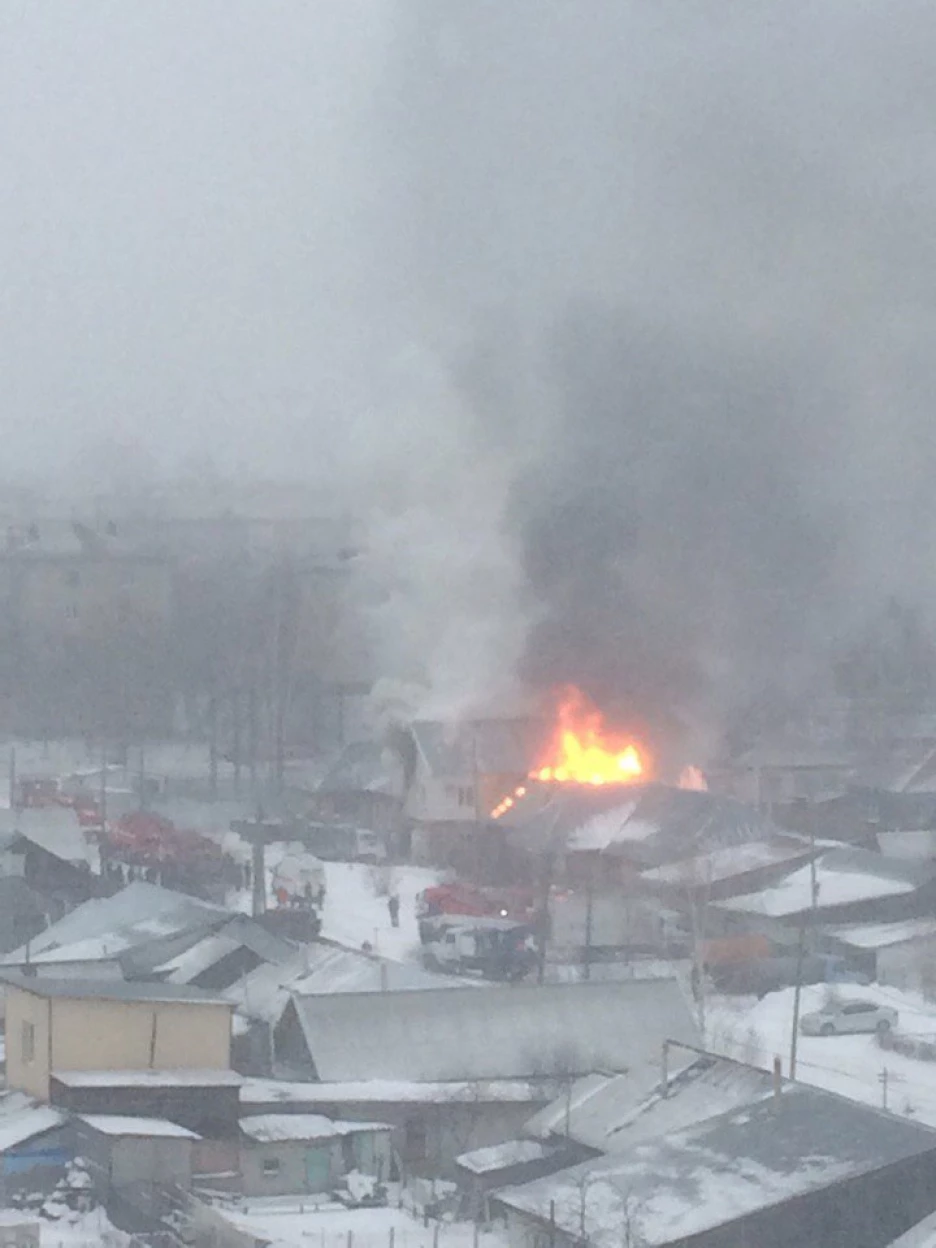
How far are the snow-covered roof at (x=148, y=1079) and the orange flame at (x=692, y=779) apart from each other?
1033 cm

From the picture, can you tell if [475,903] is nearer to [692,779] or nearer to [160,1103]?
[692,779]

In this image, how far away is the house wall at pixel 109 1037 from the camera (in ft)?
31.0

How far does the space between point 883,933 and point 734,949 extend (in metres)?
1.15

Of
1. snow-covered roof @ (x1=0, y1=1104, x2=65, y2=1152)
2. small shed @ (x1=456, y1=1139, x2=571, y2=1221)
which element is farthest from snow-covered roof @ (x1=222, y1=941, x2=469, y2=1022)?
small shed @ (x1=456, y1=1139, x2=571, y2=1221)

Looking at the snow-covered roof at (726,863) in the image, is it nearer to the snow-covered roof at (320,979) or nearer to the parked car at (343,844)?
the parked car at (343,844)

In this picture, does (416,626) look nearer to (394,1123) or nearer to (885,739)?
(885,739)

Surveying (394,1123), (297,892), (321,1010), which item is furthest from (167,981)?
(297,892)

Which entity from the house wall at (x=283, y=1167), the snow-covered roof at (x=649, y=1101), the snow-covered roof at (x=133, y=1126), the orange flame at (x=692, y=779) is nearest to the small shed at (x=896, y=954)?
the snow-covered roof at (x=649, y=1101)

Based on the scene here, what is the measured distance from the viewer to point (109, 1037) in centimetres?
955

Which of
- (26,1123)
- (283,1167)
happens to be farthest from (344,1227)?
(26,1123)

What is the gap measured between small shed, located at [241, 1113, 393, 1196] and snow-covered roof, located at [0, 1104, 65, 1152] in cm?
84

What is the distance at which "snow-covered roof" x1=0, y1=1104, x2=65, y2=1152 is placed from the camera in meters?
8.70

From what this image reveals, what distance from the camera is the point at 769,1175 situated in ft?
25.3

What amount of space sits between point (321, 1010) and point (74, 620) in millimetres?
18425
